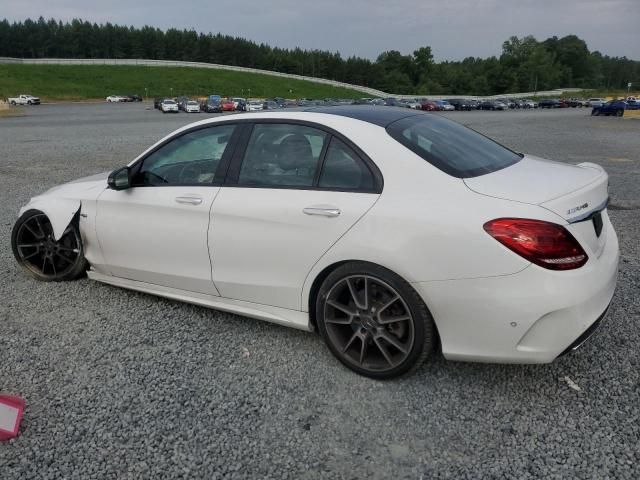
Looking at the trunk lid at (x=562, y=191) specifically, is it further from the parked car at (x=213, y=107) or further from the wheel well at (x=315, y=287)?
the parked car at (x=213, y=107)

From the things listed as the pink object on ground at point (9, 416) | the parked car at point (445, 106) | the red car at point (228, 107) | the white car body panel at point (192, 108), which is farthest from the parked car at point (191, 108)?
the pink object on ground at point (9, 416)

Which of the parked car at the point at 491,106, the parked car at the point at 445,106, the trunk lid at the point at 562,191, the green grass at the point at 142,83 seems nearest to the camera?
the trunk lid at the point at 562,191

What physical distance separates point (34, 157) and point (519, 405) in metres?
14.6

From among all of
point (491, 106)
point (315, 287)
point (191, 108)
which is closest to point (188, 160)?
point (315, 287)

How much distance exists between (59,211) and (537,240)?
3.77 m

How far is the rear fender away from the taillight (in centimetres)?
338

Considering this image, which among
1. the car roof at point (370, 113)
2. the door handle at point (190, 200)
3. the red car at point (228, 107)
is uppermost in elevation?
the car roof at point (370, 113)

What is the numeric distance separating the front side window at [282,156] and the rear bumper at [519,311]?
1062 mm

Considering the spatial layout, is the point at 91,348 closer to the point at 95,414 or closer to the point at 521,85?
the point at 95,414

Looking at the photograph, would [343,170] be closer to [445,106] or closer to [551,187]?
[551,187]

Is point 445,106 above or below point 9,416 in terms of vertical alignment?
above

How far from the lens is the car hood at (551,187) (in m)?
2.73

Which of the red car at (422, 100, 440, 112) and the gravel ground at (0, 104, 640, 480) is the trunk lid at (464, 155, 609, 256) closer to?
the gravel ground at (0, 104, 640, 480)

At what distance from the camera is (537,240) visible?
2594 millimetres
